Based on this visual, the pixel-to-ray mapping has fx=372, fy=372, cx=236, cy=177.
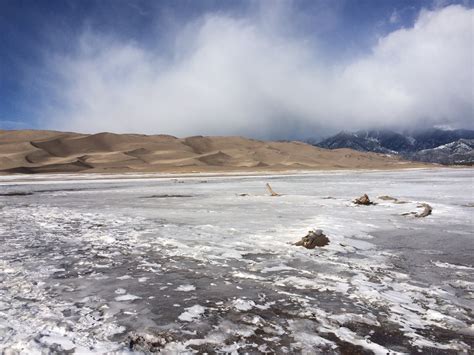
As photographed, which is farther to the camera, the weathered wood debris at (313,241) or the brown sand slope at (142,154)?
the brown sand slope at (142,154)

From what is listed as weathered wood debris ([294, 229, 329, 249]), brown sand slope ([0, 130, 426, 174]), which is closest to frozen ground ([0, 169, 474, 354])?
weathered wood debris ([294, 229, 329, 249])

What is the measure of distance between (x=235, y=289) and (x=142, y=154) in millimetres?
84805

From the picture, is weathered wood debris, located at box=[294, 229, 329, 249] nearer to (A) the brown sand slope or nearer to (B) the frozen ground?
(B) the frozen ground

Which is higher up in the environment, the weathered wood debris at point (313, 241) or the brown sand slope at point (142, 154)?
the brown sand slope at point (142, 154)

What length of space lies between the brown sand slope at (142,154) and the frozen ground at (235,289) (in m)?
54.8

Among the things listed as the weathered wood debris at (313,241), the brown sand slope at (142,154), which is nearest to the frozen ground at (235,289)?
the weathered wood debris at (313,241)

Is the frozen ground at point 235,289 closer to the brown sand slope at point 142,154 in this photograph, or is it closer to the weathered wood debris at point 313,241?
the weathered wood debris at point 313,241

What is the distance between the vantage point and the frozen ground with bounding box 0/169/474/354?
3.76 metres

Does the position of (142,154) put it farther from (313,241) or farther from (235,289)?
(235,289)

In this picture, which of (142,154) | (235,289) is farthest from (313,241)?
(142,154)

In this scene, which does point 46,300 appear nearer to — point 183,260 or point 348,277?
point 183,260

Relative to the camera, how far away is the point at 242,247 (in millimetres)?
7816

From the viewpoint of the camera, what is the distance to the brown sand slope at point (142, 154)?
66312 mm

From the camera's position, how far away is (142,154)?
8688 cm
